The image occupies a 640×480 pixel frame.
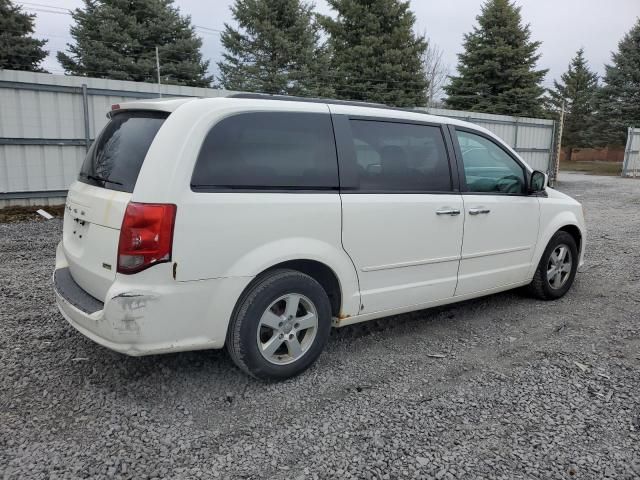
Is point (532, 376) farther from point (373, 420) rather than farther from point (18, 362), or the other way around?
point (18, 362)

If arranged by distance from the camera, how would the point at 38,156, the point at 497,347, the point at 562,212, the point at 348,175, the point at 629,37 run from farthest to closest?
the point at 629,37
the point at 38,156
the point at 562,212
the point at 497,347
the point at 348,175

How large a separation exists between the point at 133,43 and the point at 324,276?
22796 mm

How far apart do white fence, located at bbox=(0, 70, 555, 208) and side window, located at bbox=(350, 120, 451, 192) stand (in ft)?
25.3

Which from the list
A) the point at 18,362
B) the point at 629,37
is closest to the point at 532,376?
the point at 18,362

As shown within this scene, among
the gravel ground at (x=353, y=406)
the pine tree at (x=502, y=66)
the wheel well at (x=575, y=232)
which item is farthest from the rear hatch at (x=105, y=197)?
the pine tree at (x=502, y=66)

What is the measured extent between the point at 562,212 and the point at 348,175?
8.78 ft

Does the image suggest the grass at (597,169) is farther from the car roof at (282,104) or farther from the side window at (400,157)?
the car roof at (282,104)

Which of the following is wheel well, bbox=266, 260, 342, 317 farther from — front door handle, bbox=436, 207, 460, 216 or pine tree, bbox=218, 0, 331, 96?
pine tree, bbox=218, 0, 331, 96

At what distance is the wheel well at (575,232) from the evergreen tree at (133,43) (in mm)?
21584

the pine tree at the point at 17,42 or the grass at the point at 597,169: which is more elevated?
the pine tree at the point at 17,42

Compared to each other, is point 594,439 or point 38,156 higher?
point 38,156

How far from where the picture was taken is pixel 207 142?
2982 millimetres

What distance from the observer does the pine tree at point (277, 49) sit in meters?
22.6

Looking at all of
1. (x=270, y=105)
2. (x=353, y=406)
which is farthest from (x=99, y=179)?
(x=353, y=406)
